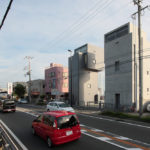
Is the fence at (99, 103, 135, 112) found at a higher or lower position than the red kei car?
lower

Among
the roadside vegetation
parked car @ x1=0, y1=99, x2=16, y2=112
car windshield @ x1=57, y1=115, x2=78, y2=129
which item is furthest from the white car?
car windshield @ x1=57, y1=115, x2=78, y2=129

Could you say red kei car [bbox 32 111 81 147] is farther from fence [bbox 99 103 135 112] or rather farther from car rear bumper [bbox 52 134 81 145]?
fence [bbox 99 103 135 112]

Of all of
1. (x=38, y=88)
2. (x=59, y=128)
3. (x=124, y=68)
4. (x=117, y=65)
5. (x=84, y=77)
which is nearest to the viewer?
(x=59, y=128)

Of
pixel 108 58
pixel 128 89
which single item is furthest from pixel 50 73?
pixel 128 89

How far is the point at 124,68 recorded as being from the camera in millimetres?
21875

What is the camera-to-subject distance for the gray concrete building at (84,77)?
3203 cm

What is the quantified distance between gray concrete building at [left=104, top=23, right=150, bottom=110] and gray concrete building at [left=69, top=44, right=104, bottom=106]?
743 centimetres

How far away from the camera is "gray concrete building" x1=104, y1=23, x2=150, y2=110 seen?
67.5 feet

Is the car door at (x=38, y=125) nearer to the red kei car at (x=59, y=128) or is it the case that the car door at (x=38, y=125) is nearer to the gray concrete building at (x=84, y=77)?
the red kei car at (x=59, y=128)

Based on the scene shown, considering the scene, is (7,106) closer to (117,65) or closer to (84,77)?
(84,77)

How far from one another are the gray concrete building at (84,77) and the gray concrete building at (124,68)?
7432 millimetres

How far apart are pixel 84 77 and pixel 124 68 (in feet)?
39.9

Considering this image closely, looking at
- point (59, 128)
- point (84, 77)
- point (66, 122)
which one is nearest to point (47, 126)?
point (59, 128)

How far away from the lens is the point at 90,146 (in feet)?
23.5
